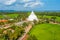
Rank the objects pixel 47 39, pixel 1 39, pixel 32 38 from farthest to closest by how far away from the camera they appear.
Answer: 1. pixel 47 39
2. pixel 1 39
3. pixel 32 38

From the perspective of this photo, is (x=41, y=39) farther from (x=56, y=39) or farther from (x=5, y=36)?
(x=5, y=36)

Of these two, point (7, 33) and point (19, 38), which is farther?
point (19, 38)

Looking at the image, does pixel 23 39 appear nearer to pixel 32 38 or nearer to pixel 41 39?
pixel 41 39

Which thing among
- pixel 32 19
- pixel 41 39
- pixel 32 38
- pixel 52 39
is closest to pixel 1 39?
pixel 32 38

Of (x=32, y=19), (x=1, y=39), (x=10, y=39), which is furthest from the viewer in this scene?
(x=32, y=19)

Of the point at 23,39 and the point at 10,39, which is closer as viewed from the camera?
the point at 10,39

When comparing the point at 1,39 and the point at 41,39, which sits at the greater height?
the point at 1,39

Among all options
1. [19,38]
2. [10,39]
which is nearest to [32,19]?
[19,38]

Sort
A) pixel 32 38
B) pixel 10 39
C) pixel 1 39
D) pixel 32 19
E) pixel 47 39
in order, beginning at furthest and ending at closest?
pixel 32 19 < pixel 47 39 < pixel 10 39 < pixel 1 39 < pixel 32 38

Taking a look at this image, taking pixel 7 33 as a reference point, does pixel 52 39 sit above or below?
below

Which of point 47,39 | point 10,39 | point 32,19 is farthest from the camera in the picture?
point 32,19
